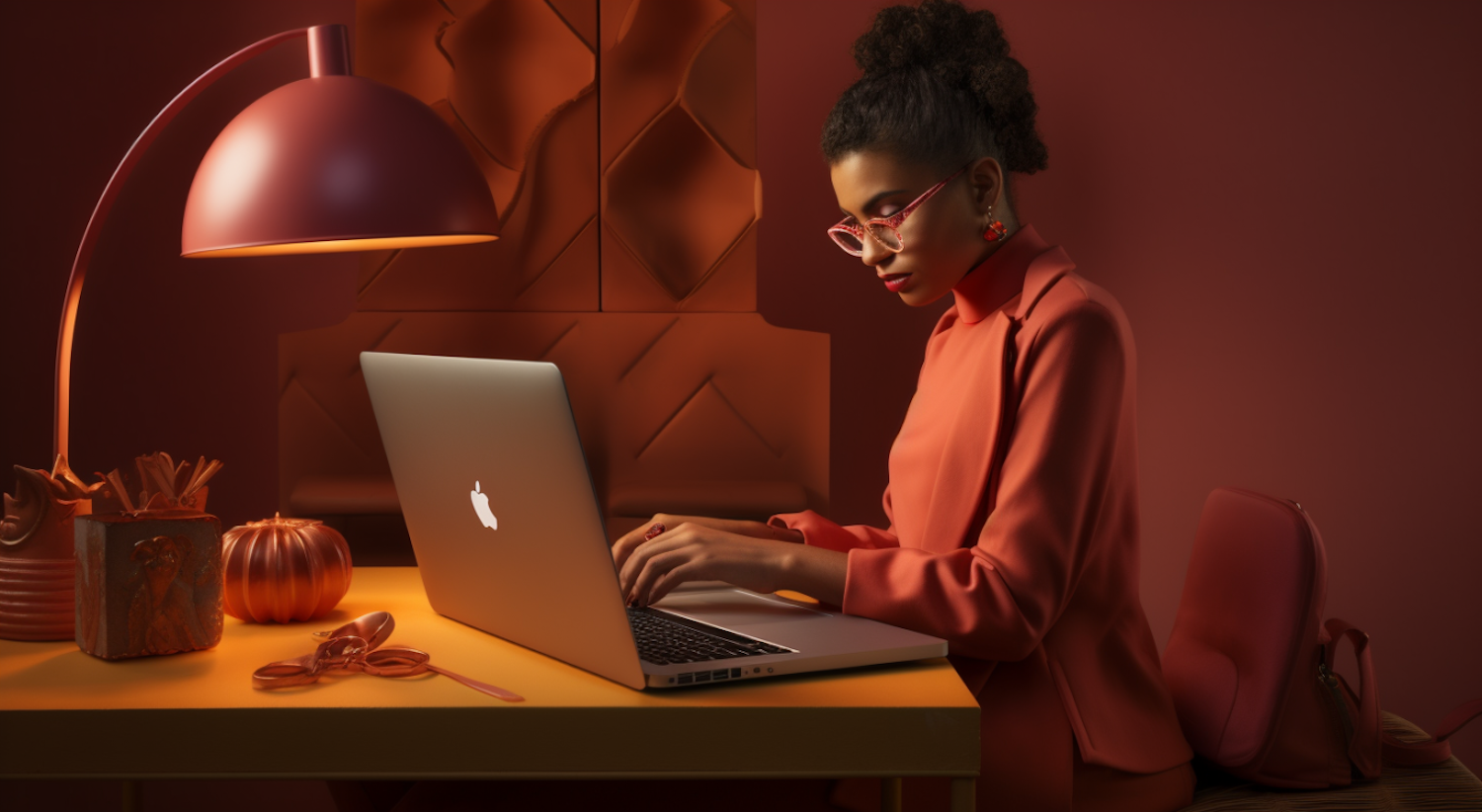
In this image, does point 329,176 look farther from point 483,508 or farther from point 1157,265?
point 1157,265

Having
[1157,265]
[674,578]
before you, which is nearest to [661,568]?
[674,578]

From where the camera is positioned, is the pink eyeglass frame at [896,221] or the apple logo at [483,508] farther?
the pink eyeglass frame at [896,221]

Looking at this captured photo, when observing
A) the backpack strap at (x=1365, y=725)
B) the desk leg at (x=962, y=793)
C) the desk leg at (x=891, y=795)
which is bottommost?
the desk leg at (x=891, y=795)

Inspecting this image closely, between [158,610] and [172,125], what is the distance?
5.26ft

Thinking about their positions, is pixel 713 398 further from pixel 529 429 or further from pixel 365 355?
pixel 529 429

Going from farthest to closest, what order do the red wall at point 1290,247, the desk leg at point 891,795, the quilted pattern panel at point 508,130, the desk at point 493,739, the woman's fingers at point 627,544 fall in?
the red wall at point 1290,247 < the quilted pattern panel at point 508,130 < the woman's fingers at point 627,544 < the desk leg at point 891,795 < the desk at point 493,739

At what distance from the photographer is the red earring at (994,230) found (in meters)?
1.30

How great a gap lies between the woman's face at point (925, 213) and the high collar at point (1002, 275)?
0.02 metres

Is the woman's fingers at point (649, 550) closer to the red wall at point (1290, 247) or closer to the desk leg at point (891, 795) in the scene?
the desk leg at point (891, 795)

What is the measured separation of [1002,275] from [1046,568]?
37cm

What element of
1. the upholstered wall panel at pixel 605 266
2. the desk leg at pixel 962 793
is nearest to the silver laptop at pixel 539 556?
the desk leg at pixel 962 793

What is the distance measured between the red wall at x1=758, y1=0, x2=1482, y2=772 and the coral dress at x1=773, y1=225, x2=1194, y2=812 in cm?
114

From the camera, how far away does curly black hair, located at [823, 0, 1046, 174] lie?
1.29 meters

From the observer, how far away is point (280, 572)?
3.74ft
